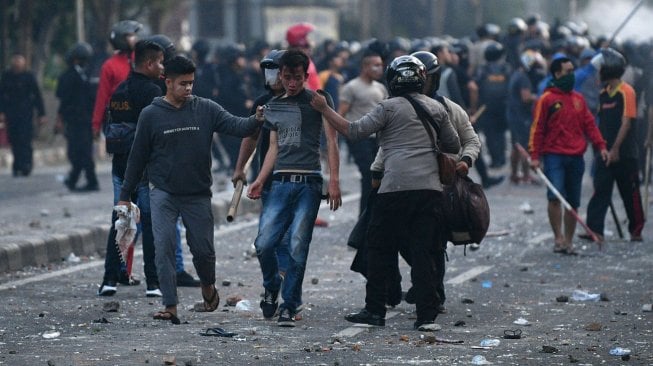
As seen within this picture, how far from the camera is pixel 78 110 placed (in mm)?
19125

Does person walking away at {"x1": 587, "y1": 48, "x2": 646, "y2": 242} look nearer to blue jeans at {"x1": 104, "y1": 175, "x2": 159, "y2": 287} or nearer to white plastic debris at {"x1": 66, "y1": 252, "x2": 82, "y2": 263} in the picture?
white plastic debris at {"x1": 66, "y1": 252, "x2": 82, "y2": 263}

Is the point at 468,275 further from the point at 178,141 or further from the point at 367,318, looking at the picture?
the point at 178,141

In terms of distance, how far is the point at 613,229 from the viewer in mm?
15250

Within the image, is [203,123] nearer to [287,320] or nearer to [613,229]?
[287,320]

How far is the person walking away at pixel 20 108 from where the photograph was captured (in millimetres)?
21734

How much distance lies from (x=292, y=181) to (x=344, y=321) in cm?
88

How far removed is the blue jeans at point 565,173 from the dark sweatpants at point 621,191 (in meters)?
0.74

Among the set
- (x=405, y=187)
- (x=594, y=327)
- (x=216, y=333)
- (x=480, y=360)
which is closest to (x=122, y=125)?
(x=216, y=333)

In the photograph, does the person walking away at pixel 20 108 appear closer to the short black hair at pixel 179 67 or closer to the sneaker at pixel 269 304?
the sneaker at pixel 269 304

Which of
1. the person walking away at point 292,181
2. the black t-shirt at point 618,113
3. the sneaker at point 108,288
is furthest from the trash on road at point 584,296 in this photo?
the black t-shirt at point 618,113

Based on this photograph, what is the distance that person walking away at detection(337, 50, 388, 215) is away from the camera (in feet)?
44.8

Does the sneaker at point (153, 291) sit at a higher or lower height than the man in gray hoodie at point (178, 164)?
lower

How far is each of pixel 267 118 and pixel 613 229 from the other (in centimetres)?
642

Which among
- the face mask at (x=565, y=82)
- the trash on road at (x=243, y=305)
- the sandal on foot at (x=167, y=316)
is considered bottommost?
the trash on road at (x=243, y=305)
